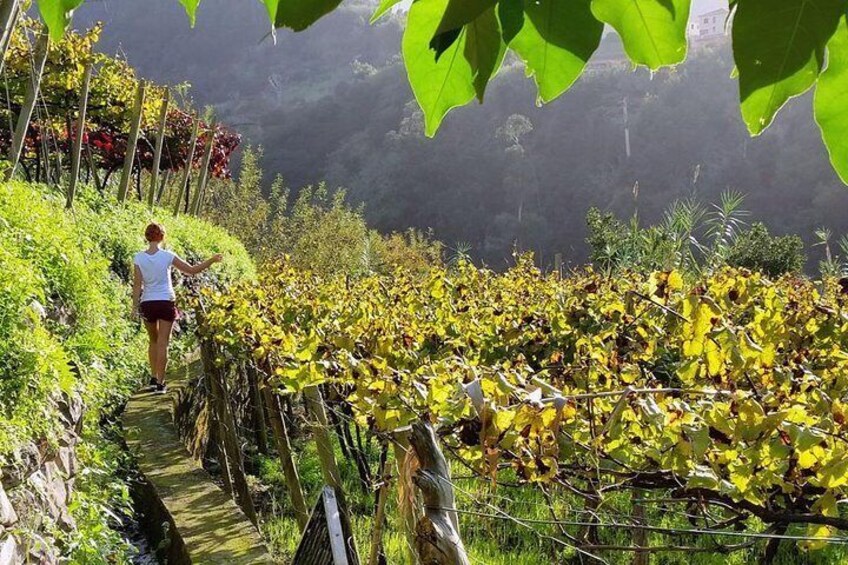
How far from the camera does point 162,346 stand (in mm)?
5672

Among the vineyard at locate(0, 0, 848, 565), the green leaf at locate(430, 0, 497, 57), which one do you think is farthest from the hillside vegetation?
the green leaf at locate(430, 0, 497, 57)

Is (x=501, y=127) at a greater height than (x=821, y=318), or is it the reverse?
(x=501, y=127)

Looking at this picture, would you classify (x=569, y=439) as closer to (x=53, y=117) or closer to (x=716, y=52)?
(x=53, y=117)

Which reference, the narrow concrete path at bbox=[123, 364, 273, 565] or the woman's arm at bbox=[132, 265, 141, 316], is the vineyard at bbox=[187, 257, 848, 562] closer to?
the narrow concrete path at bbox=[123, 364, 273, 565]

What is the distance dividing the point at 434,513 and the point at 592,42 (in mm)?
634

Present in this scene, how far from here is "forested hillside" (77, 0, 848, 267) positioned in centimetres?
4969

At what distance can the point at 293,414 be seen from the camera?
6145mm

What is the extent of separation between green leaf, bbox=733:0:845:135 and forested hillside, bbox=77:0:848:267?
48001mm

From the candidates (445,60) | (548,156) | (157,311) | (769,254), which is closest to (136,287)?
(157,311)

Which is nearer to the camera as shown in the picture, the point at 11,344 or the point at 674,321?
the point at 674,321

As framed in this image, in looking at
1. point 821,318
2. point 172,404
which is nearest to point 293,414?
point 172,404

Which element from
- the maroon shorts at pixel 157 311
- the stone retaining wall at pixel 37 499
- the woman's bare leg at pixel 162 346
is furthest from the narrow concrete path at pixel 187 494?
the maroon shorts at pixel 157 311

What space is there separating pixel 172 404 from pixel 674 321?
14.1ft

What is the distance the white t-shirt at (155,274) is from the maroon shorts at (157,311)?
4 centimetres
